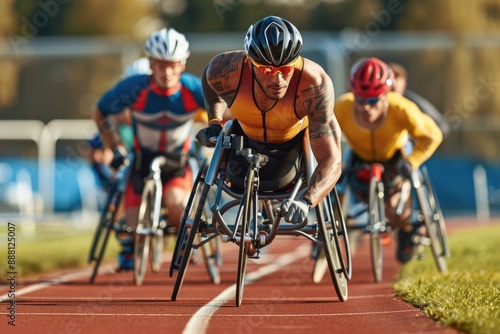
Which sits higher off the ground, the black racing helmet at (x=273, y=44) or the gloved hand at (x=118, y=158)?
the black racing helmet at (x=273, y=44)

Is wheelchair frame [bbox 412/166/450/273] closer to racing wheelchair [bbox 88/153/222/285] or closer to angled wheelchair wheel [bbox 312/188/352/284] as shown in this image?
racing wheelchair [bbox 88/153/222/285]

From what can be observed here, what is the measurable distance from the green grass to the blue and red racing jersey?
2.80m

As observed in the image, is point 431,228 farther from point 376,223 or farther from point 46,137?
point 46,137

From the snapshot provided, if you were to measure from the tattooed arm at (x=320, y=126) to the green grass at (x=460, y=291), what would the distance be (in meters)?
1.14

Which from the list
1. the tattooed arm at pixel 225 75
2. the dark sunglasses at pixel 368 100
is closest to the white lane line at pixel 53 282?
the tattooed arm at pixel 225 75

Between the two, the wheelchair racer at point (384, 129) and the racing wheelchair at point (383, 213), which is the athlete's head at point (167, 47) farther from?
the racing wheelchair at point (383, 213)

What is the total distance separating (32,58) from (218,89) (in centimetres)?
2413

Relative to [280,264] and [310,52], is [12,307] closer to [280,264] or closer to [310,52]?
[280,264]

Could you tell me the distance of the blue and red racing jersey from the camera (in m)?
12.8

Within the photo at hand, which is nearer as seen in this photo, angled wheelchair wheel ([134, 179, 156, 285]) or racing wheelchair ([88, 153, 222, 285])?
angled wheelchair wheel ([134, 179, 156, 285])

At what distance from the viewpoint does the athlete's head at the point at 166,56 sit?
41.4ft

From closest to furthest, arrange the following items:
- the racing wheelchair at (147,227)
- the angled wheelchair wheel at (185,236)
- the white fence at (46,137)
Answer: the angled wheelchair wheel at (185,236)
the racing wheelchair at (147,227)
the white fence at (46,137)

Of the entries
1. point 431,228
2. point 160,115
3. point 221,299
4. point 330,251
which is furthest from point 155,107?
point 330,251

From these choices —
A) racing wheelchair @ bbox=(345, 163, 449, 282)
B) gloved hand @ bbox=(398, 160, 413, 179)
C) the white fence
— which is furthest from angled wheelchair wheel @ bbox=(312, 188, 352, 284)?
the white fence
